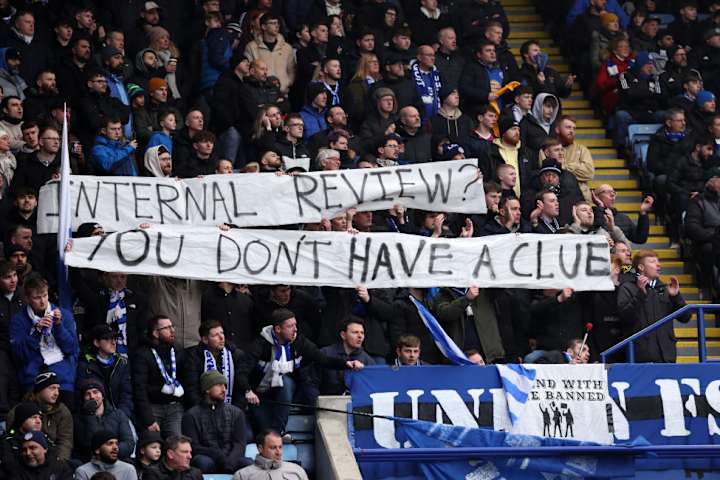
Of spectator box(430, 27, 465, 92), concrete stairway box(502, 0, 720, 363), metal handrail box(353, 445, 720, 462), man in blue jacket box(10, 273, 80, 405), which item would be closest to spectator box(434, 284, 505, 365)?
metal handrail box(353, 445, 720, 462)

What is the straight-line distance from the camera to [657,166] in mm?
23375

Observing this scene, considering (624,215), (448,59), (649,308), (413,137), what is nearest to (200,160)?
(413,137)

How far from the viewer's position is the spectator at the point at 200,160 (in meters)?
19.9

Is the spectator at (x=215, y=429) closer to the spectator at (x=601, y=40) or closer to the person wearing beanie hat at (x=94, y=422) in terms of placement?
the person wearing beanie hat at (x=94, y=422)

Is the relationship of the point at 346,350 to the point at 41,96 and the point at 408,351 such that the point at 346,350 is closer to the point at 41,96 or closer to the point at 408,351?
the point at 408,351

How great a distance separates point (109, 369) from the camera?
17031 mm

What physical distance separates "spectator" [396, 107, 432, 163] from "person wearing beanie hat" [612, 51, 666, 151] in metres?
3.93

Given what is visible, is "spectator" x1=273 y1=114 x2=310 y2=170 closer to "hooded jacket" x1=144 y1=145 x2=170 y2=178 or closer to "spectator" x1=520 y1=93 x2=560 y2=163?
"hooded jacket" x1=144 y1=145 x2=170 y2=178

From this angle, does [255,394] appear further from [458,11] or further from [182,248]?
[458,11]

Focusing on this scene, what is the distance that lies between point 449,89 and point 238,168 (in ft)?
11.0

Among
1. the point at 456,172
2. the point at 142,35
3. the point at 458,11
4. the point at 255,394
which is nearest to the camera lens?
the point at 255,394

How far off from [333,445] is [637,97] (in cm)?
897

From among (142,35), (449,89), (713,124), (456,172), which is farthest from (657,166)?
(142,35)

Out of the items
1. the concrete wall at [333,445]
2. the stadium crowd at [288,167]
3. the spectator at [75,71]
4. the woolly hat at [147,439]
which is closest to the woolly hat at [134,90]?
the stadium crowd at [288,167]
